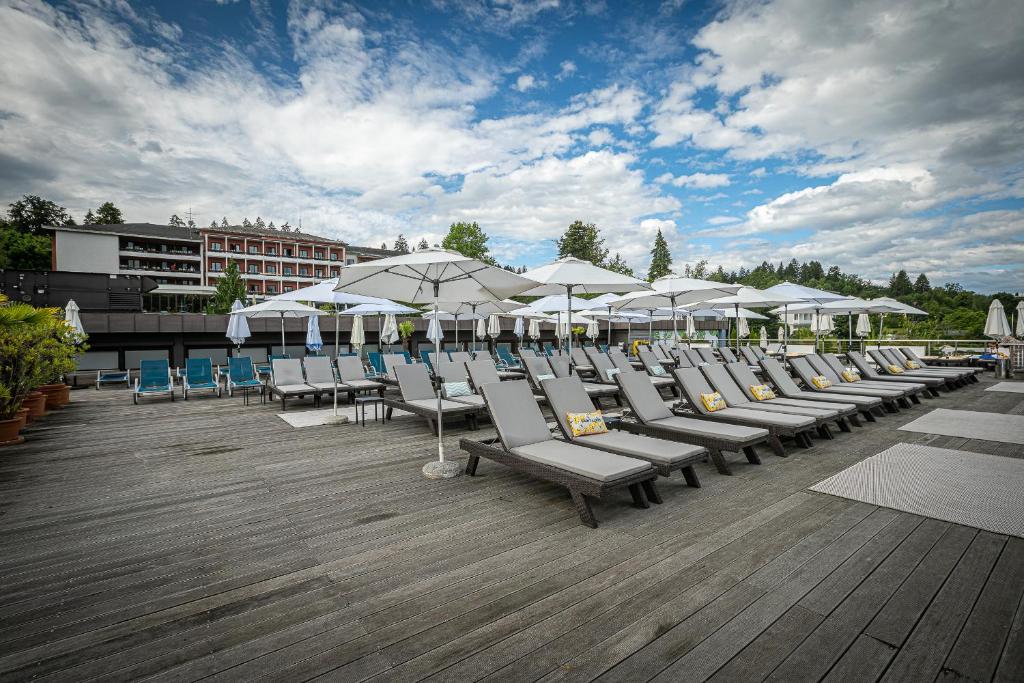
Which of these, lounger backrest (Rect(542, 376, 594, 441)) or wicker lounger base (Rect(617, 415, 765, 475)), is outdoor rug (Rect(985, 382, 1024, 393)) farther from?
lounger backrest (Rect(542, 376, 594, 441))

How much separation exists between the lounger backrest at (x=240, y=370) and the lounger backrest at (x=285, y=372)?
3.94 feet

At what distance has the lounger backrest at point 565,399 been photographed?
15.0ft

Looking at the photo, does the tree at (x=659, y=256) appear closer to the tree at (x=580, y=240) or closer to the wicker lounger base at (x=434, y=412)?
the tree at (x=580, y=240)

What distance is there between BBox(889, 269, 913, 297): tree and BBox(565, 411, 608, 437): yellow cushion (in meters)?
71.8

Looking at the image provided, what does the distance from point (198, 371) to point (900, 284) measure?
83.2 metres

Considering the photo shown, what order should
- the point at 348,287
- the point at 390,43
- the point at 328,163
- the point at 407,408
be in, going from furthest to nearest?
the point at 328,163, the point at 390,43, the point at 407,408, the point at 348,287

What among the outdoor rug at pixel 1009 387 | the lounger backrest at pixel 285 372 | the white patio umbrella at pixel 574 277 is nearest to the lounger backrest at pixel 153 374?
the lounger backrest at pixel 285 372

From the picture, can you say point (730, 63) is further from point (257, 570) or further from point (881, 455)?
point (257, 570)

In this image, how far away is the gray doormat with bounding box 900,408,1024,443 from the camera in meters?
5.93

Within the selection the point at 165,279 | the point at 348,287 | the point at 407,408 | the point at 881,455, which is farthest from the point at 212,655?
the point at 165,279

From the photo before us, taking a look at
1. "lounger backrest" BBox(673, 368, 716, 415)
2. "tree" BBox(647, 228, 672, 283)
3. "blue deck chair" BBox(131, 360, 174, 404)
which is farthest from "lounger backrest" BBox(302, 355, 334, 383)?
"tree" BBox(647, 228, 672, 283)

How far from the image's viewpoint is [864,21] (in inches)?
354

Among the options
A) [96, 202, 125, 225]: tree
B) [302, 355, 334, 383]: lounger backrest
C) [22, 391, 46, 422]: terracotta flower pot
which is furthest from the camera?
[96, 202, 125, 225]: tree

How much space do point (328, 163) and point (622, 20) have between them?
18.2 m
